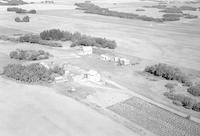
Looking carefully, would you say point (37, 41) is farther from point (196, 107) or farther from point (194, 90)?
point (196, 107)

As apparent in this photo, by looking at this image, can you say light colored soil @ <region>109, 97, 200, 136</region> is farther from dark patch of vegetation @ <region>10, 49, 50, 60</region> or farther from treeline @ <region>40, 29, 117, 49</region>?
treeline @ <region>40, 29, 117, 49</region>

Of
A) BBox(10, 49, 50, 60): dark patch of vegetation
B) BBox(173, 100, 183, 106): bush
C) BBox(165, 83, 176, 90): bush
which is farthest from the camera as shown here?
BBox(10, 49, 50, 60): dark patch of vegetation

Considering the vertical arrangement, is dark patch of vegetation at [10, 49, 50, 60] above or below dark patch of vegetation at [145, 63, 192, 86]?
above

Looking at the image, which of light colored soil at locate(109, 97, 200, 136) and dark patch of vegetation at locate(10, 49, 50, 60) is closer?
light colored soil at locate(109, 97, 200, 136)

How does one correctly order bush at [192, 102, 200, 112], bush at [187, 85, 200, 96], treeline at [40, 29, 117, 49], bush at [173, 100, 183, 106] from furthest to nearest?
treeline at [40, 29, 117, 49] → bush at [187, 85, 200, 96] → bush at [173, 100, 183, 106] → bush at [192, 102, 200, 112]

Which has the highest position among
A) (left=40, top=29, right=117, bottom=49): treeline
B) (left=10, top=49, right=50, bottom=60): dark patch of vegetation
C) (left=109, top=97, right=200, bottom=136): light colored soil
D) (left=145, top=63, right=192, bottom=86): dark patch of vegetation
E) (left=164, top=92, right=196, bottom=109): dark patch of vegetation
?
(left=40, top=29, right=117, bottom=49): treeline

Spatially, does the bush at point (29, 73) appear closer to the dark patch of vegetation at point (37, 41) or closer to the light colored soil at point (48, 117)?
the light colored soil at point (48, 117)

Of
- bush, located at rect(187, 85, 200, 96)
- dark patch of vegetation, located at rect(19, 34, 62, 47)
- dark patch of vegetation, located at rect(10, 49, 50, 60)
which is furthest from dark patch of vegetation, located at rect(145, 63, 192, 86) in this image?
dark patch of vegetation, located at rect(19, 34, 62, 47)
